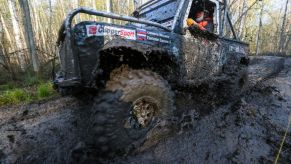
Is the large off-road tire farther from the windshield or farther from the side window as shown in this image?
the side window

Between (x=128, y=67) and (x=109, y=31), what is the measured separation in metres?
0.53

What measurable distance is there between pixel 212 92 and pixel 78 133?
9.30ft

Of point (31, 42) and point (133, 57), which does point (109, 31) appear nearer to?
point (133, 57)

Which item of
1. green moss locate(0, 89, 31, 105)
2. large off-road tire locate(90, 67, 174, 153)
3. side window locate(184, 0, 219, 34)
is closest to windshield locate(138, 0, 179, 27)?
side window locate(184, 0, 219, 34)

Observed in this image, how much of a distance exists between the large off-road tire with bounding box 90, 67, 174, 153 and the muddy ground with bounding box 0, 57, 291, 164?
0.55ft

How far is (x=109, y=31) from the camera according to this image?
96.3 inches

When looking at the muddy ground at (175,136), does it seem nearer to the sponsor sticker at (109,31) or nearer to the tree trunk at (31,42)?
the sponsor sticker at (109,31)

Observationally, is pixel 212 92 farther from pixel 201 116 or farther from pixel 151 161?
pixel 151 161

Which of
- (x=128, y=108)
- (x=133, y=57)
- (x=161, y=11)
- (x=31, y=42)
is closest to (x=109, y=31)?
(x=133, y=57)

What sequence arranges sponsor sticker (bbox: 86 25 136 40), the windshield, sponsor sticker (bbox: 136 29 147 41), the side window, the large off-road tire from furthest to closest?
the side window
the windshield
sponsor sticker (bbox: 136 29 147 41)
sponsor sticker (bbox: 86 25 136 40)
the large off-road tire

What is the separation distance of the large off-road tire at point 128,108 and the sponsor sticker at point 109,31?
1.64ft

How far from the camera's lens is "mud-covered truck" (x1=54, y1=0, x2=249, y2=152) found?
214 cm

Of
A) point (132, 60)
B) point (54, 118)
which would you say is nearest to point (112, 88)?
point (132, 60)

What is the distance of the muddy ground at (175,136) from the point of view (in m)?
2.23
